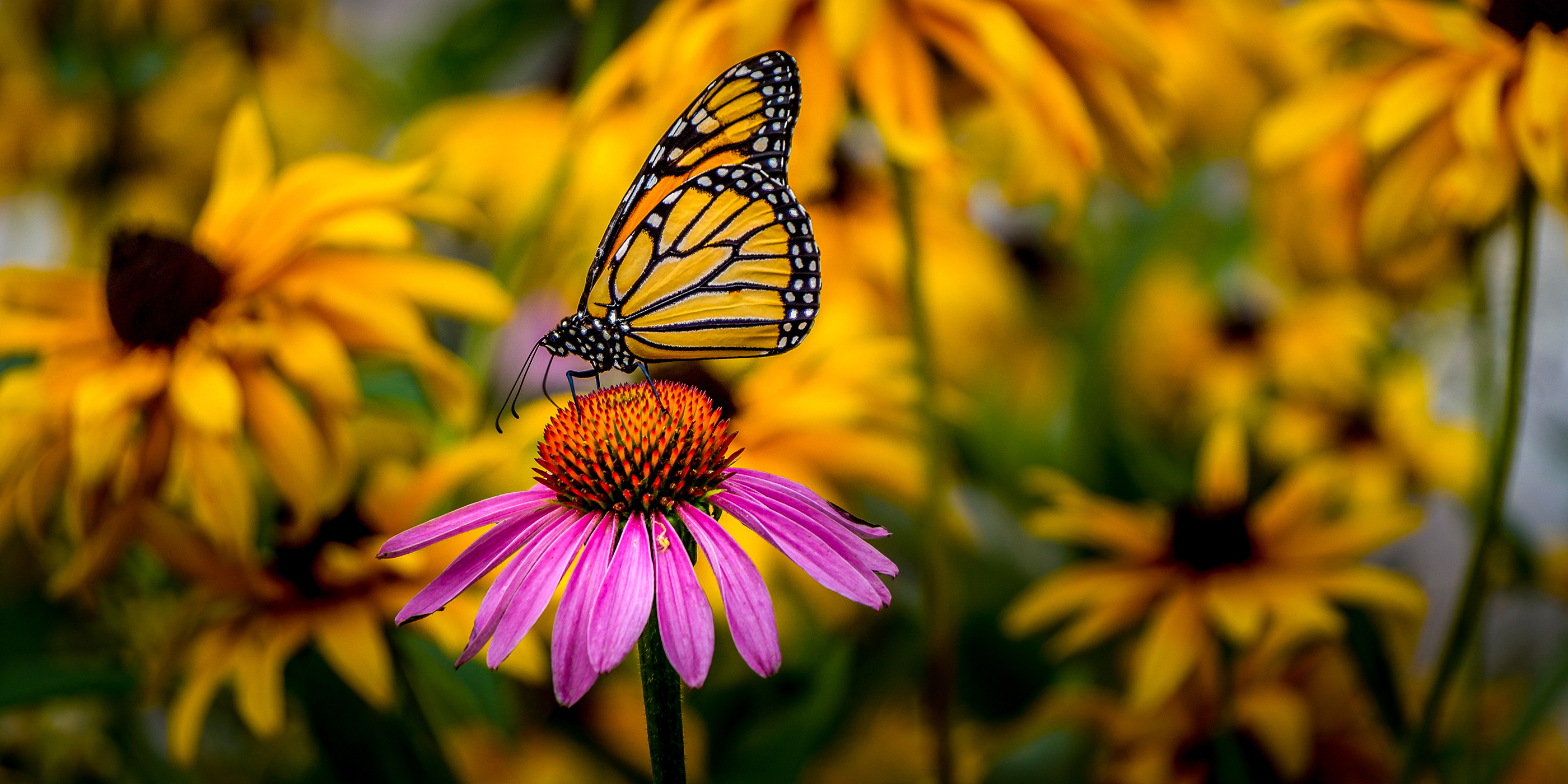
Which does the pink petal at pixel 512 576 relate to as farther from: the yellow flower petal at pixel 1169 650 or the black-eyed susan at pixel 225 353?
the yellow flower petal at pixel 1169 650

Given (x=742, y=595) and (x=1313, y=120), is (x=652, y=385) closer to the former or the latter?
(x=742, y=595)

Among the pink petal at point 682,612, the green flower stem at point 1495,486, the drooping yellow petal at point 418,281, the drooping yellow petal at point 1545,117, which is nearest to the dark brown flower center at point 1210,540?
the green flower stem at point 1495,486

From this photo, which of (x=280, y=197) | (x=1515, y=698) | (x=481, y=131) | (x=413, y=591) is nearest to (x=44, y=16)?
(x=481, y=131)

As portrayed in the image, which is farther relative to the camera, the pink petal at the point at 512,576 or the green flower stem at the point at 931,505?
the green flower stem at the point at 931,505

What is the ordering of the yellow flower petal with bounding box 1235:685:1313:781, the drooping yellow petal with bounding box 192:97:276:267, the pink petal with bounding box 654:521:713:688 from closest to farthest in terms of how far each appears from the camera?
the pink petal with bounding box 654:521:713:688 < the drooping yellow petal with bounding box 192:97:276:267 < the yellow flower petal with bounding box 1235:685:1313:781

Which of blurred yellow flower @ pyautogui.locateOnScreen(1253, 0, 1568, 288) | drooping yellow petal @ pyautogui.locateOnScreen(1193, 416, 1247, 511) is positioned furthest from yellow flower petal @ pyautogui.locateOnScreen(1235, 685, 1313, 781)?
blurred yellow flower @ pyautogui.locateOnScreen(1253, 0, 1568, 288)

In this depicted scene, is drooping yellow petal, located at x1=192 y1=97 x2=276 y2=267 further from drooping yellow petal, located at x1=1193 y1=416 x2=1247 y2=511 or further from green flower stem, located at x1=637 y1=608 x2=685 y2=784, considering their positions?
drooping yellow petal, located at x1=1193 y1=416 x2=1247 y2=511
